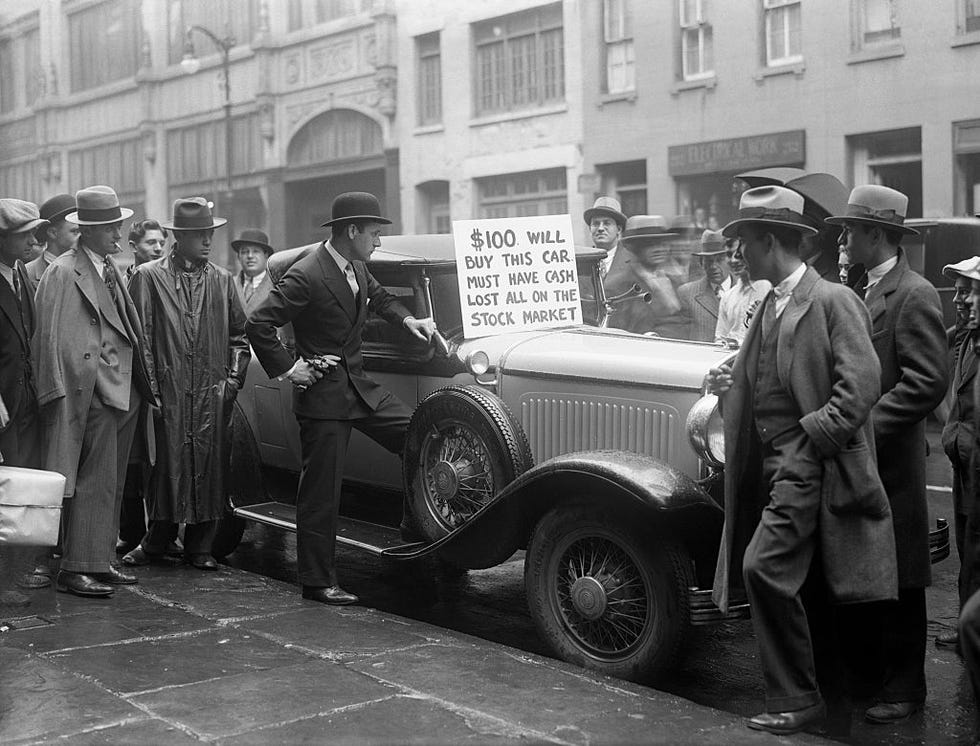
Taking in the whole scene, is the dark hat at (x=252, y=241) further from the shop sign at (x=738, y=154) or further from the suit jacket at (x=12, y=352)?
the shop sign at (x=738, y=154)

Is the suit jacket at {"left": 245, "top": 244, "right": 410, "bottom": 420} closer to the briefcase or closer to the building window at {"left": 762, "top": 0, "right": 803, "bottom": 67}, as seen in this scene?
the briefcase

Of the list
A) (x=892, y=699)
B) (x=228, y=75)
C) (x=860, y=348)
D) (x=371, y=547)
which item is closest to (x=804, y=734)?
(x=892, y=699)

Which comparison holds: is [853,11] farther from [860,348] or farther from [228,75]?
[860,348]

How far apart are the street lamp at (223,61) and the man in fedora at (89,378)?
12.9 m

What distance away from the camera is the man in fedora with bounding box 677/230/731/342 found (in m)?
7.77

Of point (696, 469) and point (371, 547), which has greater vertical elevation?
point (696, 469)

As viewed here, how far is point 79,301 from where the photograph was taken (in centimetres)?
622

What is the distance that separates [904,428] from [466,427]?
6.74 feet

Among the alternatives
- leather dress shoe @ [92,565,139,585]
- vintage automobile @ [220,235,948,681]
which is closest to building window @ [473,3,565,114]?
vintage automobile @ [220,235,948,681]

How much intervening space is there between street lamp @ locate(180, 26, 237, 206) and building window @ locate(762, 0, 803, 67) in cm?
816

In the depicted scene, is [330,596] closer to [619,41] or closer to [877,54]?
[877,54]

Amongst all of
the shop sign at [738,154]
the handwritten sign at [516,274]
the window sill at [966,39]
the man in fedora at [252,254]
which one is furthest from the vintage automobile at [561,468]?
the shop sign at [738,154]

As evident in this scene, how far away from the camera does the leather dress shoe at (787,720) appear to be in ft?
13.4

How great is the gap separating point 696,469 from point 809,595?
2.68 ft
